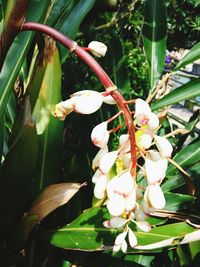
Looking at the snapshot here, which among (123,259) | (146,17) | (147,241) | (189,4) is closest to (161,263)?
(123,259)

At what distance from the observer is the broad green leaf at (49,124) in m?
0.87

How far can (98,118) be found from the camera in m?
1.10

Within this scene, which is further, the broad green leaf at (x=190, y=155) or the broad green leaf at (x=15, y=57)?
the broad green leaf at (x=190, y=155)

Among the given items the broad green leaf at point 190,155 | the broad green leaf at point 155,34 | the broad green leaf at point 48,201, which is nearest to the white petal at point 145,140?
the broad green leaf at point 48,201

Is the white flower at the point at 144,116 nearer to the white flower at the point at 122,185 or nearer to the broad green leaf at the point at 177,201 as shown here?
the white flower at the point at 122,185

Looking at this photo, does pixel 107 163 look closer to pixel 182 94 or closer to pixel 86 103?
pixel 86 103

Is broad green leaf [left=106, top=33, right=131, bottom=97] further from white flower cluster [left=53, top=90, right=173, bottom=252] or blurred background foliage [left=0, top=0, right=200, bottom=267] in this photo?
white flower cluster [left=53, top=90, right=173, bottom=252]

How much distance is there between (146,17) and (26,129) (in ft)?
2.43

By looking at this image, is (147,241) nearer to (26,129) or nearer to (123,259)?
(123,259)

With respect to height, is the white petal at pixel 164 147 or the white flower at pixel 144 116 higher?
the white flower at pixel 144 116

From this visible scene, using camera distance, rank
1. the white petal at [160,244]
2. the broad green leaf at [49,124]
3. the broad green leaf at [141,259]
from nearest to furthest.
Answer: the white petal at [160,244] → the broad green leaf at [49,124] → the broad green leaf at [141,259]

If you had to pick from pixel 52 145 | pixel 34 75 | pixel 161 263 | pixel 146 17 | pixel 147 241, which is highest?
pixel 146 17

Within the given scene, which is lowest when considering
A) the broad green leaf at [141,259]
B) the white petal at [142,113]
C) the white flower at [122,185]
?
the broad green leaf at [141,259]

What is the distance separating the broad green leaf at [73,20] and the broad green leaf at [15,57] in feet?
0.49
